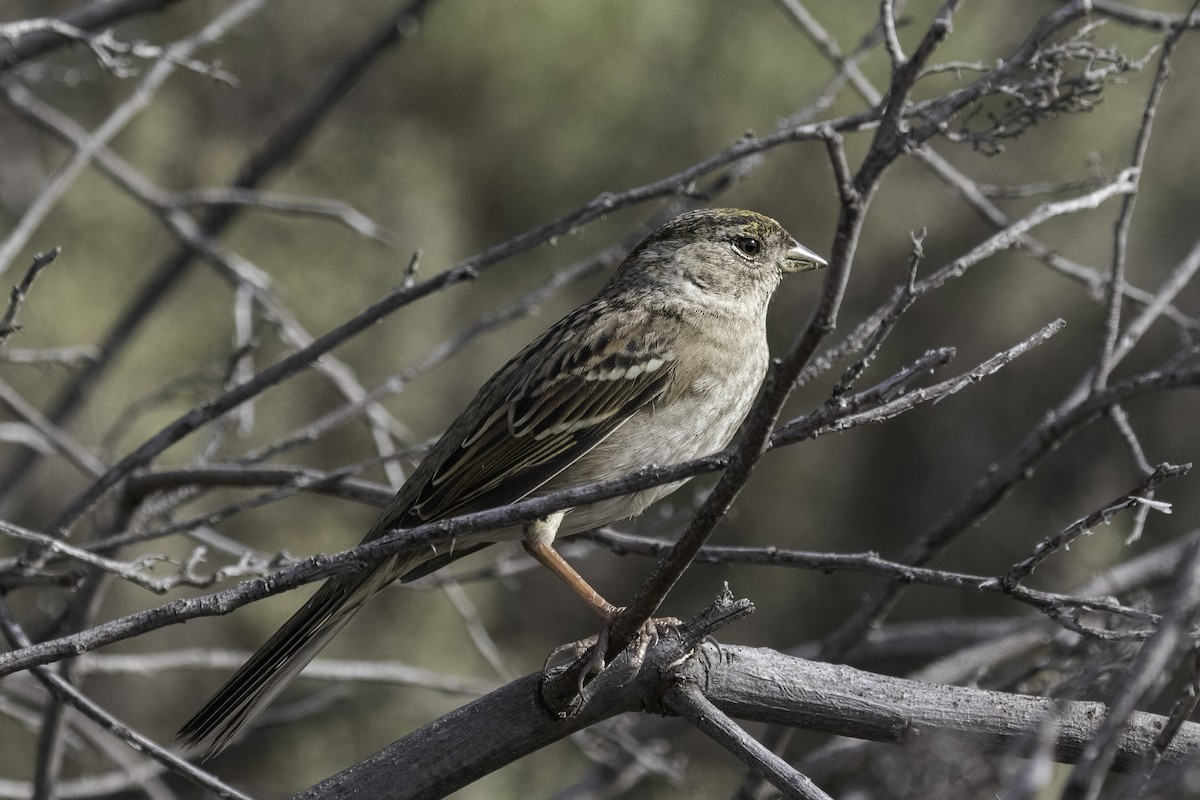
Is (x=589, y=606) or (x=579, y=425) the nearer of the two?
(x=589, y=606)

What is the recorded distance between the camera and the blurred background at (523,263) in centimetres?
719

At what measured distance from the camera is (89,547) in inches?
142

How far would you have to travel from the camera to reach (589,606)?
381 cm

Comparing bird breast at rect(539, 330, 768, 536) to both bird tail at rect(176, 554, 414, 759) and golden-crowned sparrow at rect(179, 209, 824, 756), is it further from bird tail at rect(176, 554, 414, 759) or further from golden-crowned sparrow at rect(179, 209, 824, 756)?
bird tail at rect(176, 554, 414, 759)

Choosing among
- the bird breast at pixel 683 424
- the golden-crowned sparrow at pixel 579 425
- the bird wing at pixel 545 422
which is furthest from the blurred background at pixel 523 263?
the bird breast at pixel 683 424

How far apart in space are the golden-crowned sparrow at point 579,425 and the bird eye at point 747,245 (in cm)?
22

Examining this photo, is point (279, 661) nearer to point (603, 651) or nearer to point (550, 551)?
point (550, 551)

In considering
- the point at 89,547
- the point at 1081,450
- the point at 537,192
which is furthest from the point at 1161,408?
the point at 89,547

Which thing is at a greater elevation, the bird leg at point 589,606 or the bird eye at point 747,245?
the bird eye at point 747,245

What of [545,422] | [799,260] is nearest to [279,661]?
→ [545,422]

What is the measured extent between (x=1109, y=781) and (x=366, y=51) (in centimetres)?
538

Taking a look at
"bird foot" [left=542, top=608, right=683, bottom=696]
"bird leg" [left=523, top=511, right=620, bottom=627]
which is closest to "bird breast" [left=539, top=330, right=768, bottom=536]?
"bird leg" [left=523, top=511, right=620, bottom=627]

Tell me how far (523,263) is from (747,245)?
3.29 metres

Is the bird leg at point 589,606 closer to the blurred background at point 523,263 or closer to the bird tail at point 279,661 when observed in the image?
the bird tail at point 279,661
